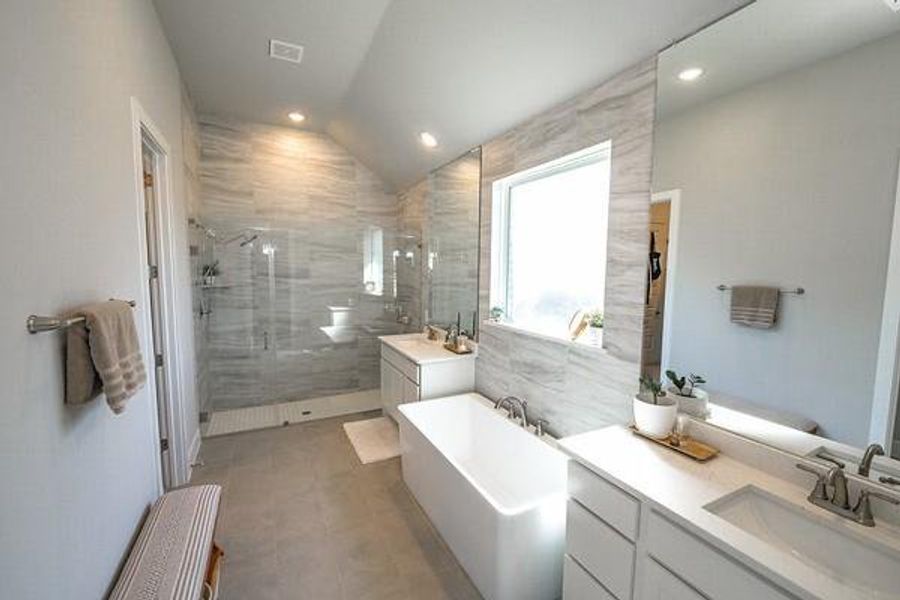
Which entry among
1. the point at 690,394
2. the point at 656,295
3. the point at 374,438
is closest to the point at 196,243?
the point at 374,438

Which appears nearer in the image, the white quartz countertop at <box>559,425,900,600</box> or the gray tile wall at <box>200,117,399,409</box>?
the white quartz countertop at <box>559,425,900,600</box>

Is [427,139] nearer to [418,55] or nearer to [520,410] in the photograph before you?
[418,55]

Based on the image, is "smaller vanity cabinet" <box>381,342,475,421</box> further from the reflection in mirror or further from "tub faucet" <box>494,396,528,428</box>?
"tub faucet" <box>494,396,528,428</box>

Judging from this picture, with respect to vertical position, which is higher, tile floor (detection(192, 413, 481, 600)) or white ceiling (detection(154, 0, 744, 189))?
white ceiling (detection(154, 0, 744, 189))

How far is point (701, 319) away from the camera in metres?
1.66

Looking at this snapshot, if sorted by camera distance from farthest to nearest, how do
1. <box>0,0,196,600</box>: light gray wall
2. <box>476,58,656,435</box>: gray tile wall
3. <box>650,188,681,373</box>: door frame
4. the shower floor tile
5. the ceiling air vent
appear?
1. the shower floor tile
2. the ceiling air vent
3. <box>476,58,656,435</box>: gray tile wall
4. <box>650,188,681,373</box>: door frame
5. <box>0,0,196,600</box>: light gray wall

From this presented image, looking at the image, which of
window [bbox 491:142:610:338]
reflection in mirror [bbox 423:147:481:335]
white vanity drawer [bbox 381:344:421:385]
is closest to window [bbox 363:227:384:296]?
reflection in mirror [bbox 423:147:481:335]

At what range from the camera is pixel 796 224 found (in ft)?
4.39

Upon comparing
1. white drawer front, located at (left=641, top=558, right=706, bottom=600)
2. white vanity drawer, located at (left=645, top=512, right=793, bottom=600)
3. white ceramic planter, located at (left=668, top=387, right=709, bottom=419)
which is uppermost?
white ceramic planter, located at (left=668, top=387, right=709, bottom=419)

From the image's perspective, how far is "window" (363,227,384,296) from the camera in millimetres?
4668

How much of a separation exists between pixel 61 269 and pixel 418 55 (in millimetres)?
2122

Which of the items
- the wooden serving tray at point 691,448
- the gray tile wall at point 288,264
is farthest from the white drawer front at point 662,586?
the gray tile wall at point 288,264

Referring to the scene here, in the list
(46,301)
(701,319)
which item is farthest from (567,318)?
(46,301)

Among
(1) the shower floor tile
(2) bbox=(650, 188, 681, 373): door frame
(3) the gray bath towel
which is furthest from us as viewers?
(1) the shower floor tile
